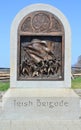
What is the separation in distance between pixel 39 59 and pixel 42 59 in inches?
3.0

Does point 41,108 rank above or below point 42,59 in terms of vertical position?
below

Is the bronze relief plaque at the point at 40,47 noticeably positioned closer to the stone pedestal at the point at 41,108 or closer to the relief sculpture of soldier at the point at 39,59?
the relief sculpture of soldier at the point at 39,59

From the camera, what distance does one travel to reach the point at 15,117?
12.1 meters

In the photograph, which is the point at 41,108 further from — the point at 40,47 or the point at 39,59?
the point at 40,47

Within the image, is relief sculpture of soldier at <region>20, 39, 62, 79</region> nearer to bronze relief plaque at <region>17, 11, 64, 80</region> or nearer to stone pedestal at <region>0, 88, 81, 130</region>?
bronze relief plaque at <region>17, 11, 64, 80</region>

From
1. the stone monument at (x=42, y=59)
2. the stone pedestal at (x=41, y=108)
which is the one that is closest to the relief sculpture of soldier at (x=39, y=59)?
the stone monument at (x=42, y=59)

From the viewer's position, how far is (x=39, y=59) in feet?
41.0

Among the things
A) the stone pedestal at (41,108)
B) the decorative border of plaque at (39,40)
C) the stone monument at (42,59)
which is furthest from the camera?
the decorative border of plaque at (39,40)

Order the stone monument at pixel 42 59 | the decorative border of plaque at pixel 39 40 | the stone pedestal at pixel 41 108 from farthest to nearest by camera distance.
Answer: the decorative border of plaque at pixel 39 40 < the stone monument at pixel 42 59 < the stone pedestal at pixel 41 108

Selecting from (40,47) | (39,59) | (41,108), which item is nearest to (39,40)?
(40,47)

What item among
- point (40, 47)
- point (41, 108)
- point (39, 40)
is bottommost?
point (41, 108)

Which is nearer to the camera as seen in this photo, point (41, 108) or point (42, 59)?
point (41, 108)

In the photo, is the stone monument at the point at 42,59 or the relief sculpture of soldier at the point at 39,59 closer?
the stone monument at the point at 42,59

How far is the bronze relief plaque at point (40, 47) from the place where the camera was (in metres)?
12.4
